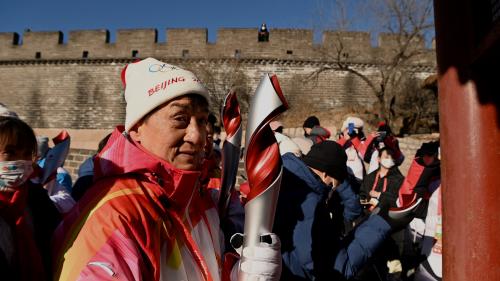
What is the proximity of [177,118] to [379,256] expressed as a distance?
2459mm

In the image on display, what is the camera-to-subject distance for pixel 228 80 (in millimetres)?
20531

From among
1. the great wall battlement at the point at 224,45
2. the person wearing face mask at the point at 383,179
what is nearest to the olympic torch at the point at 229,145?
the person wearing face mask at the point at 383,179

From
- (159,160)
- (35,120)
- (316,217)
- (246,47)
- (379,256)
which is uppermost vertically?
→ (246,47)

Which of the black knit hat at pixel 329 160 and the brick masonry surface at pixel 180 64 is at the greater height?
the brick masonry surface at pixel 180 64

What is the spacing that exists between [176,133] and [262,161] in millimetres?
319

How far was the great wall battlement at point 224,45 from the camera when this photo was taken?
20.1m

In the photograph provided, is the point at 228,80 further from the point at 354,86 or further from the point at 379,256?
the point at 379,256

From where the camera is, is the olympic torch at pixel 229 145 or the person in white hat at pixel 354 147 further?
the person in white hat at pixel 354 147

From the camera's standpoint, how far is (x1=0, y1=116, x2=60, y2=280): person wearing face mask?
1217 millimetres

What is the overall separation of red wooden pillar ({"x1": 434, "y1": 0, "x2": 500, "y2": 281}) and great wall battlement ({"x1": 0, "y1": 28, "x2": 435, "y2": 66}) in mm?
19056

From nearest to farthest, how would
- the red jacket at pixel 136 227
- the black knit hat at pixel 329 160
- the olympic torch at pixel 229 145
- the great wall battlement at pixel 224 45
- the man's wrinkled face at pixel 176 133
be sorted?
the red jacket at pixel 136 227, the man's wrinkled face at pixel 176 133, the olympic torch at pixel 229 145, the black knit hat at pixel 329 160, the great wall battlement at pixel 224 45

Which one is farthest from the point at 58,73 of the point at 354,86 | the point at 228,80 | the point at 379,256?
the point at 379,256

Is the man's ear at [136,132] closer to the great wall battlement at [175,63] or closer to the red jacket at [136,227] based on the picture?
the red jacket at [136,227]

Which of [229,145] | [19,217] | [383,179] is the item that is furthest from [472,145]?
[383,179]
